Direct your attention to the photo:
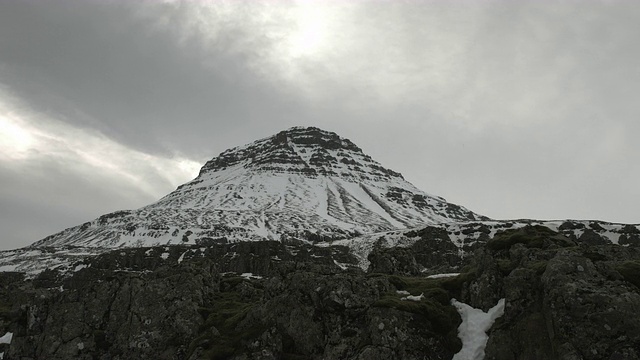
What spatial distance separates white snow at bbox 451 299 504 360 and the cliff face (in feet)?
2.41

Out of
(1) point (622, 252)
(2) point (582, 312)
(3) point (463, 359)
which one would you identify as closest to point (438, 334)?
(3) point (463, 359)

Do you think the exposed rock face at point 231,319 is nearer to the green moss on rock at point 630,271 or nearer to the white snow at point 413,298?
the white snow at point 413,298

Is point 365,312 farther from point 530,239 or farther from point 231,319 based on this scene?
point 530,239

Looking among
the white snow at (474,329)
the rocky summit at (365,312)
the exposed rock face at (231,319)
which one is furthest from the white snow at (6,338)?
the white snow at (474,329)

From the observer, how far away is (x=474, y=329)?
96.4ft

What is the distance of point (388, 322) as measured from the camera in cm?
2956

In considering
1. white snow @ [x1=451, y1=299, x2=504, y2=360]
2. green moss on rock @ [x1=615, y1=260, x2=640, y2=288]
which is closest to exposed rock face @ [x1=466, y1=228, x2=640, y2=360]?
green moss on rock @ [x1=615, y1=260, x2=640, y2=288]

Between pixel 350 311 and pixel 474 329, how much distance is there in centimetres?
955

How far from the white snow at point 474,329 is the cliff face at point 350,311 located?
734mm

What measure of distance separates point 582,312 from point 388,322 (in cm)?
1242

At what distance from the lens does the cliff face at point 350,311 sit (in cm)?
2353

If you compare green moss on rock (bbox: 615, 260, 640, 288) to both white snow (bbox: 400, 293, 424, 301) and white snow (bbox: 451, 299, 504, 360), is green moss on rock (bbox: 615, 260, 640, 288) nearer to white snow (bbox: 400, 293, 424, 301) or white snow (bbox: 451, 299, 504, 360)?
white snow (bbox: 451, 299, 504, 360)

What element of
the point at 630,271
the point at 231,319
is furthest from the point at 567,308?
the point at 231,319

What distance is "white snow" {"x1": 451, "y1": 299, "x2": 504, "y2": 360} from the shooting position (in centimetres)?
2731
